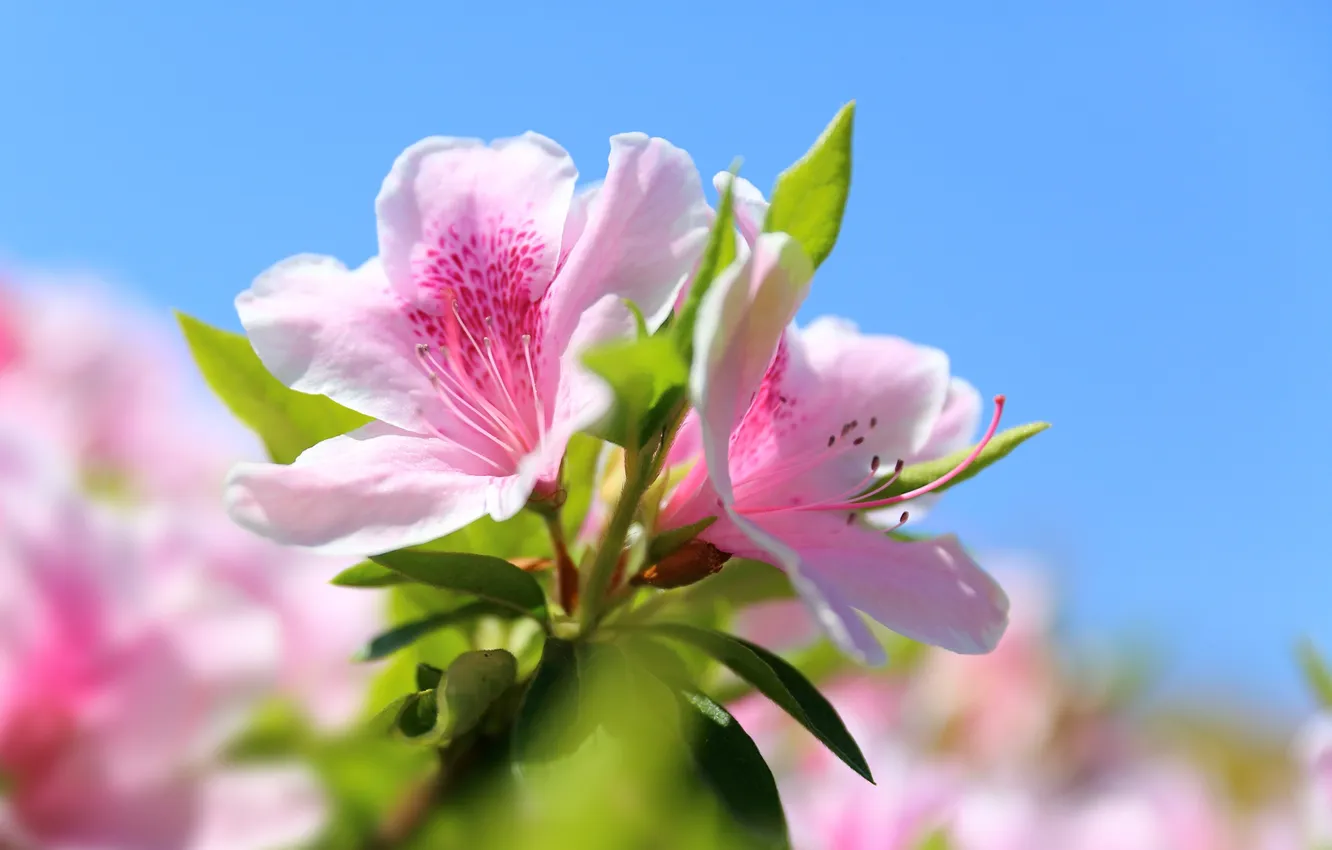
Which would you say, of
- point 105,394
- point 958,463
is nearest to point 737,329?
point 958,463

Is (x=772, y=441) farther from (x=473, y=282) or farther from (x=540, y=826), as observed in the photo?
(x=540, y=826)

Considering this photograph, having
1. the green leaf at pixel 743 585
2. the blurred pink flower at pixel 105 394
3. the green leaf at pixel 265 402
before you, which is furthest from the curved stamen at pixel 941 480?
the blurred pink flower at pixel 105 394

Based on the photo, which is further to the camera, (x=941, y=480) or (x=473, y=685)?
(x=941, y=480)

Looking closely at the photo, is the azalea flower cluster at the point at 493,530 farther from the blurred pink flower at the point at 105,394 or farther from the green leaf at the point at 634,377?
the blurred pink flower at the point at 105,394

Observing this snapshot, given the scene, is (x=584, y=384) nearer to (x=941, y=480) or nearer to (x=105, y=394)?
(x=941, y=480)

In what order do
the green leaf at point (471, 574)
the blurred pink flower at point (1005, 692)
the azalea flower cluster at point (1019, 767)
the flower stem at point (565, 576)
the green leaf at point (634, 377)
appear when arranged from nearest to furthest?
the green leaf at point (634, 377)
the green leaf at point (471, 574)
the flower stem at point (565, 576)
the azalea flower cluster at point (1019, 767)
the blurred pink flower at point (1005, 692)

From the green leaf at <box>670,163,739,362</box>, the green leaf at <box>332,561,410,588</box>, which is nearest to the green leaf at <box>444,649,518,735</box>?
the green leaf at <box>332,561,410,588</box>

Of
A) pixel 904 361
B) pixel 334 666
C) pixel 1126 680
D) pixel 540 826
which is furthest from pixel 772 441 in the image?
pixel 1126 680
